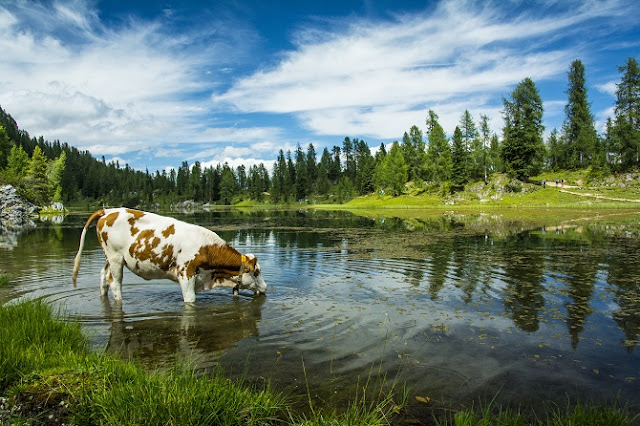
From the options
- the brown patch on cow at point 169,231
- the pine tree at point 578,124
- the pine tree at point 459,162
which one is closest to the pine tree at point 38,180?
the pine tree at point 459,162

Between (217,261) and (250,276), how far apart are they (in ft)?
3.90

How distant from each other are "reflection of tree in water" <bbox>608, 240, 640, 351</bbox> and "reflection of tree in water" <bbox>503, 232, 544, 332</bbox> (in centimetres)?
187

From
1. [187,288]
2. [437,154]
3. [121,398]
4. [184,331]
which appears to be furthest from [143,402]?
[437,154]

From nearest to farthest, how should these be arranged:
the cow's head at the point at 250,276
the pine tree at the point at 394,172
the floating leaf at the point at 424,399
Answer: the floating leaf at the point at 424,399 → the cow's head at the point at 250,276 → the pine tree at the point at 394,172

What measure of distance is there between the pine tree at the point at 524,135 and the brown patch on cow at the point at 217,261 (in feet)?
278

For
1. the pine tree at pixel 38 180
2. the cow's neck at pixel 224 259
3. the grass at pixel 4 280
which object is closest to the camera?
the cow's neck at pixel 224 259

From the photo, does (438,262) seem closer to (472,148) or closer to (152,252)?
(152,252)

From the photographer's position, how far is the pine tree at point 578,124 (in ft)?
307

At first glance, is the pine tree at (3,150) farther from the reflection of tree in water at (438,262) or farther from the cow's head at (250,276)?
the cow's head at (250,276)

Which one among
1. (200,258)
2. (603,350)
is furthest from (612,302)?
(200,258)

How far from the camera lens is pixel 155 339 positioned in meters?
8.98

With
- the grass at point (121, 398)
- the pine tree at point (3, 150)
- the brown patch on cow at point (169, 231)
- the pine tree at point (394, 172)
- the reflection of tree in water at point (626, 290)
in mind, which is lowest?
the reflection of tree in water at point (626, 290)

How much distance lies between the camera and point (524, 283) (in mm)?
14602

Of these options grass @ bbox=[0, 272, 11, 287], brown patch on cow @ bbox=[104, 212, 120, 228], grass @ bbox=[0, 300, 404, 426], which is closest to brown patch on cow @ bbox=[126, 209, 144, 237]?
brown patch on cow @ bbox=[104, 212, 120, 228]
